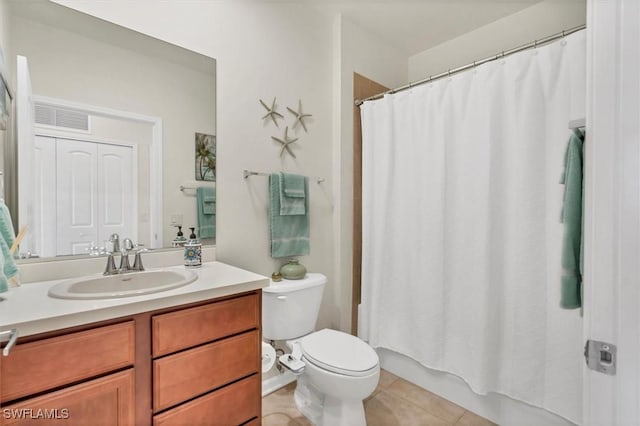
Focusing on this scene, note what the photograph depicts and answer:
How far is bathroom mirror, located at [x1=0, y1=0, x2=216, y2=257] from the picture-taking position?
1.23 m

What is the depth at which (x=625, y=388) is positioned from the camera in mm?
542

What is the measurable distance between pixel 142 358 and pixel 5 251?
54 centimetres

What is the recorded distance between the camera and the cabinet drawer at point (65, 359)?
0.80 metres

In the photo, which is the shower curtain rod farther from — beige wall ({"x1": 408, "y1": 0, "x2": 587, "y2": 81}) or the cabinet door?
the cabinet door

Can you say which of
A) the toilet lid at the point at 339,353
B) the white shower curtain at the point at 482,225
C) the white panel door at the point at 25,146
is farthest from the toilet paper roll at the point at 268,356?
the white panel door at the point at 25,146

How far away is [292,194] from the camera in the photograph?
1920mm

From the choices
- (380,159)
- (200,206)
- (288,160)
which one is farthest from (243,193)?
(380,159)

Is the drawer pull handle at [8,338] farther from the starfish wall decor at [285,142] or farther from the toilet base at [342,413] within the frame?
the starfish wall decor at [285,142]

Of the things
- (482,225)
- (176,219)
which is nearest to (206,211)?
(176,219)

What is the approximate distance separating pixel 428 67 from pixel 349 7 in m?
0.94

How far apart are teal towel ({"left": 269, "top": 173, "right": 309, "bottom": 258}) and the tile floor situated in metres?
0.87

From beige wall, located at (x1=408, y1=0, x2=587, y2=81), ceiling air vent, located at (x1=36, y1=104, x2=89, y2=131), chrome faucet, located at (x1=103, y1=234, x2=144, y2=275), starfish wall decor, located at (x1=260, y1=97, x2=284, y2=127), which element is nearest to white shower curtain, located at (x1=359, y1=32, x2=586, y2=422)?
starfish wall decor, located at (x1=260, y1=97, x2=284, y2=127)

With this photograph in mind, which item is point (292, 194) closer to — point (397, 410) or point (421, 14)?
point (397, 410)

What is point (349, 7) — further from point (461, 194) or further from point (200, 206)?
point (200, 206)
